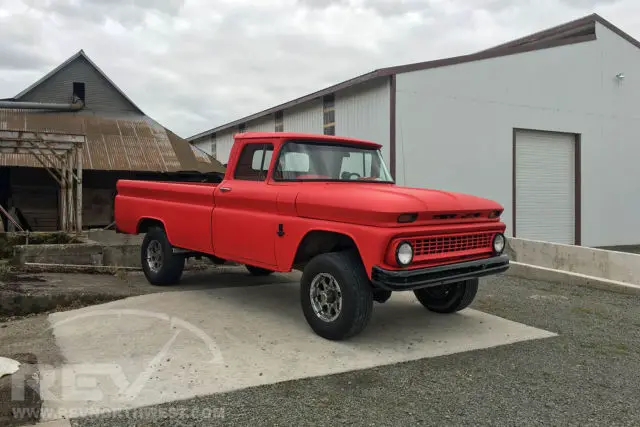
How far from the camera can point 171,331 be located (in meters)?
5.05

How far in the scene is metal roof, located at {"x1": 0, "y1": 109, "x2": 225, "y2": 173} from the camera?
58.3ft

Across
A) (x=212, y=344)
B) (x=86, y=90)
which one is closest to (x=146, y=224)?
(x=212, y=344)

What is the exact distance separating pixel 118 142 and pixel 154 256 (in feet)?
43.1

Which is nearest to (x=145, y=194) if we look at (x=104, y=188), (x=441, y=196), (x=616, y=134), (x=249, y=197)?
(x=249, y=197)

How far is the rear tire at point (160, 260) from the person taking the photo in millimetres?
7039

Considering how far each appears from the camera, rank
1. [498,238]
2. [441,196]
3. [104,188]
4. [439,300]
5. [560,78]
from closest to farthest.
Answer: [441,196] < [498,238] < [439,300] < [560,78] < [104,188]

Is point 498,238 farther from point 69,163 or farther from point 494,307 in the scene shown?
point 69,163

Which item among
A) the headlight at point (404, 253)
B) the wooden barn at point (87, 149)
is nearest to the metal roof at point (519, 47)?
the wooden barn at point (87, 149)

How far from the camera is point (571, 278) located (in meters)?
8.38

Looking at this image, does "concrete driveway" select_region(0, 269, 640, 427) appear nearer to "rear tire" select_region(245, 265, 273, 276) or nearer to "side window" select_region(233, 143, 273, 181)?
"side window" select_region(233, 143, 273, 181)

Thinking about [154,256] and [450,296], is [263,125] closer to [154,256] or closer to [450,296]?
[154,256]

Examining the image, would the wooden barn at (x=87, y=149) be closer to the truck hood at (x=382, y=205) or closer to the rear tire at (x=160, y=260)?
the rear tire at (x=160, y=260)

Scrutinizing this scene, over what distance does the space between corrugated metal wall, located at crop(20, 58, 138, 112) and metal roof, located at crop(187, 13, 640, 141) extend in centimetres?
616

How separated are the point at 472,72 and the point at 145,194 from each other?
10.2 metres
